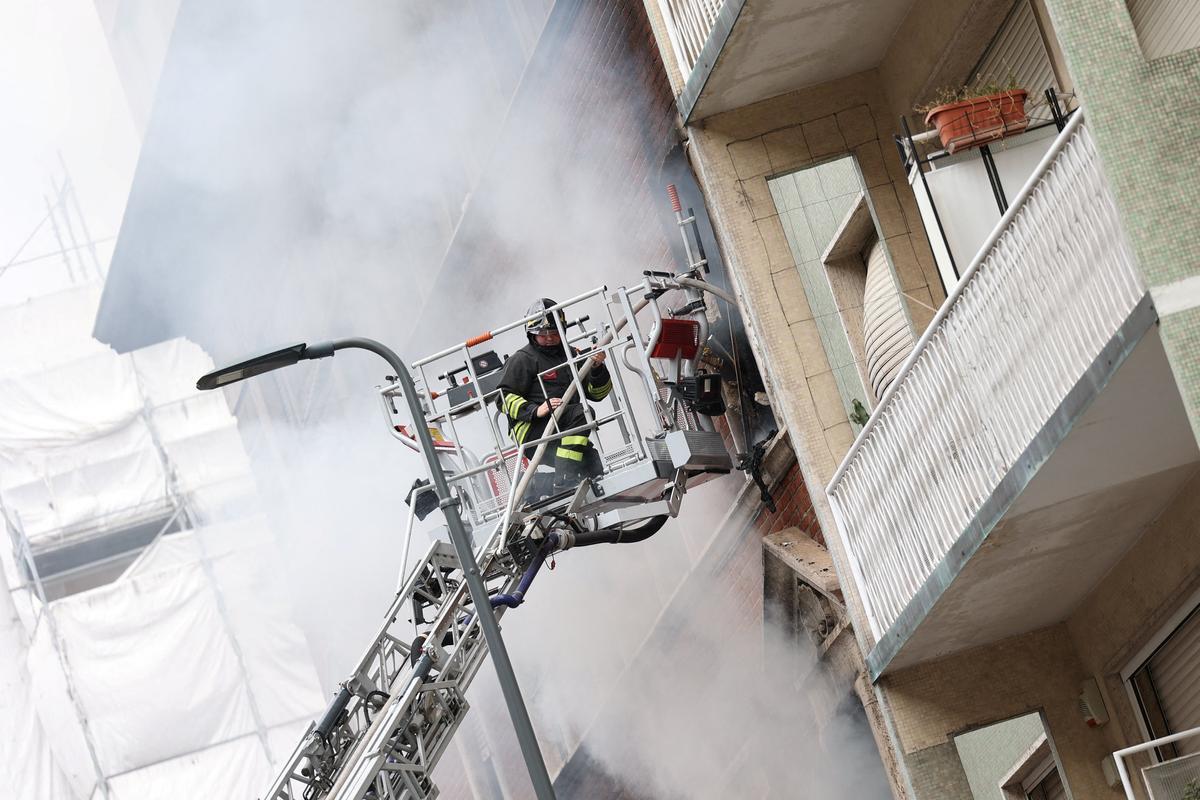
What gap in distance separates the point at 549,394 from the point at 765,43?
2.49 metres

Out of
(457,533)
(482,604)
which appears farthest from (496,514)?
(482,604)

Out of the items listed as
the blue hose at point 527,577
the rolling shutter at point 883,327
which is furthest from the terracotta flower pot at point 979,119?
the blue hose at point 527,577

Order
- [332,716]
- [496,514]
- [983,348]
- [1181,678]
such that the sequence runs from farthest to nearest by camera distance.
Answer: [496,514] → [332,716] → [1181,678] → [983,348]

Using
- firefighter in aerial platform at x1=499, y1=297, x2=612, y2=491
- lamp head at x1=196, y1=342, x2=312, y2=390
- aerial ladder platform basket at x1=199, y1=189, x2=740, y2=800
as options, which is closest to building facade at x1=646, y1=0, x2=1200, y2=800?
aerial ladder platform basket at x1=199, y1=189, x2=740, y2=800

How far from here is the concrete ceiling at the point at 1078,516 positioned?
6.61 metres

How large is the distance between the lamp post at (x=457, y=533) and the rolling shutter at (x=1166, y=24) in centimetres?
387

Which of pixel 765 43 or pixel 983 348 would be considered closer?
pixel 983 348

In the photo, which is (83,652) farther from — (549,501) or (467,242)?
(549,501)

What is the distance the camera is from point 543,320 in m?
9.79

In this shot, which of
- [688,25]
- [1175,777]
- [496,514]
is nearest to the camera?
[1175,777]

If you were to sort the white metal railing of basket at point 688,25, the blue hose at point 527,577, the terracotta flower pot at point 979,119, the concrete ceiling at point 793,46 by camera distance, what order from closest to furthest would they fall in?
the terracotta flower pot at point 979,119
the blue hose at point 527,577
the concrete ceiling at point 793,46
the white metal railing of basket at point 688,25

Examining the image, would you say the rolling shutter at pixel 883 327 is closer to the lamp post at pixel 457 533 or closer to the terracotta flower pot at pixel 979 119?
the terracotta flower pot at pixel 979 119

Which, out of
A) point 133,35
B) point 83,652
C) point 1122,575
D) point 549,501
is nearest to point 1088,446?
point 1122,575

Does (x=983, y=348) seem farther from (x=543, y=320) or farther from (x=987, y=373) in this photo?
(x=543, y=320)
